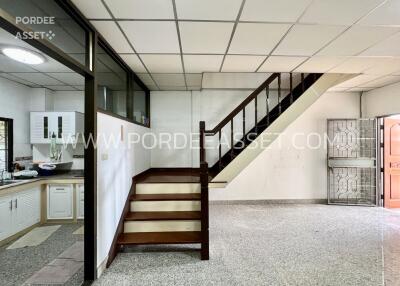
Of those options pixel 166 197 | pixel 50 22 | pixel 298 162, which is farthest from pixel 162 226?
pixel 298 162

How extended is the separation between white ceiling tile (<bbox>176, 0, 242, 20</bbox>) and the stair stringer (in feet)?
7.72

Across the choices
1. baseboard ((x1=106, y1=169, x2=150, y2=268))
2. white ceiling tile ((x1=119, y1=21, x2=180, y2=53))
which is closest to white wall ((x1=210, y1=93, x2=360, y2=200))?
baseboard ((x1=106, y1=169, x2=150, y2=268))

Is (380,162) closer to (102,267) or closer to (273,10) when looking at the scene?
(273,10)

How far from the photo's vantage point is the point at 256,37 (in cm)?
271

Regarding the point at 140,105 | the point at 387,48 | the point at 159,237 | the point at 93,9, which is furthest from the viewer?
the point at 140,105

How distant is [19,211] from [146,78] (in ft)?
10.7

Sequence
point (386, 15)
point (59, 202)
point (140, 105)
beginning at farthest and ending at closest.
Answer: point (140, 105) → point (59, 202) → point (386, 15)

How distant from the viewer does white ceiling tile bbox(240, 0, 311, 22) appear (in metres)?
2.03

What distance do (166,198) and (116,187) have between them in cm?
88

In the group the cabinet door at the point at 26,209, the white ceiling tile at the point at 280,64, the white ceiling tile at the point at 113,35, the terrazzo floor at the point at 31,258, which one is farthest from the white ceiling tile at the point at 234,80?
the cabinet door at the point at 26,209

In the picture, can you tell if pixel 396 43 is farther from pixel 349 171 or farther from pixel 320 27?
pixel 349 171

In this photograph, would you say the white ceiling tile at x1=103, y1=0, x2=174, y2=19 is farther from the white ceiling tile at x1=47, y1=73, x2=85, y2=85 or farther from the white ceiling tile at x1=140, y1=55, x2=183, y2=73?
the white ceiling tile at x1=47, y1=73, x2=85, y2=85

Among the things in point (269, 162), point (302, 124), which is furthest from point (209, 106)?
point (302, 124)

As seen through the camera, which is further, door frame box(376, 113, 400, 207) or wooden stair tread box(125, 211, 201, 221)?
door frame box(376, 113, 400, 207)
